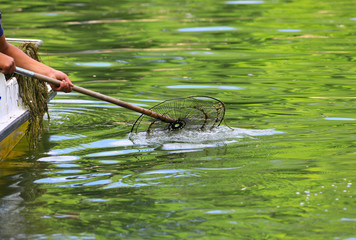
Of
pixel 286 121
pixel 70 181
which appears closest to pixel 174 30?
pixel 286 121

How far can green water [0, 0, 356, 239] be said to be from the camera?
18.7 ft

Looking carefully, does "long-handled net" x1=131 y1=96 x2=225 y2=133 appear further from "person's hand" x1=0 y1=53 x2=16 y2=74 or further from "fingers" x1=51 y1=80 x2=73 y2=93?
"person's hand" x1=0 y1=53 x2=16 y2=74

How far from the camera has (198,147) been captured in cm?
775

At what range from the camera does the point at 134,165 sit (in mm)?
7238

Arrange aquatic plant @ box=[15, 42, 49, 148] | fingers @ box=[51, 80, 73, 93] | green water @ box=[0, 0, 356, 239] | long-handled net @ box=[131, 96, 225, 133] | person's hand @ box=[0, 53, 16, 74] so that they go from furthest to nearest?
long-handled net @ box=[131, 96, 225, 133]
aquatic plant @ box=[15, 42, 49, 148]
fingers @ box=[51, 80, 73, 93]
person's hand @ box=[0, 53, 16, 74]
green water @ box=[0, 0, 356, 239]

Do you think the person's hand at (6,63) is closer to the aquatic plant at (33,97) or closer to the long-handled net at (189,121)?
the aquatic plant at (33,97)

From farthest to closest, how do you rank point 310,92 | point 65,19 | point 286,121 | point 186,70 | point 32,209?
point 65,19 < point 186,70 < point 310,92 < point 286,121 < point 32,209

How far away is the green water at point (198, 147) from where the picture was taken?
18.7 feet

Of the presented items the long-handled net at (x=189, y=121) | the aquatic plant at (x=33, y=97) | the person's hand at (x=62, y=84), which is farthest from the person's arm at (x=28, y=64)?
the long-handled net at (x=189, y=121)

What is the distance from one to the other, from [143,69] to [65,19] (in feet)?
19.9

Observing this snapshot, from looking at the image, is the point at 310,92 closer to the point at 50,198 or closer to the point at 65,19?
the point at 50,198

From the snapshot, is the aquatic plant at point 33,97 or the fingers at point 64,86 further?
the aquatic plant at point 33,97

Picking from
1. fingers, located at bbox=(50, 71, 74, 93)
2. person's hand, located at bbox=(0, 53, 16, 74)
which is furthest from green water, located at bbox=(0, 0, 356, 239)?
person's hand, located at bbox=(0, 53, 16, 74)

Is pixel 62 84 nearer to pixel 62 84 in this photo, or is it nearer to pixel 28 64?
pixel 62 84
